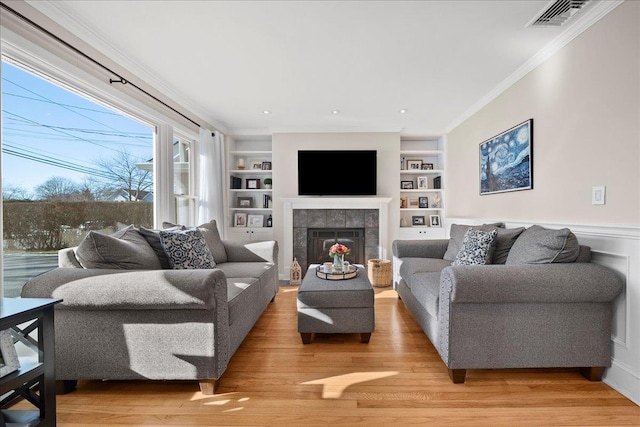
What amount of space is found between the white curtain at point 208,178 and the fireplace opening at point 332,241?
146 cm

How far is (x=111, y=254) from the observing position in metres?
2.03

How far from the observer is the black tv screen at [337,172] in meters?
4.98

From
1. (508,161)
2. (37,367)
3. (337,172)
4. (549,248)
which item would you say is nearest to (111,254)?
(37,367)

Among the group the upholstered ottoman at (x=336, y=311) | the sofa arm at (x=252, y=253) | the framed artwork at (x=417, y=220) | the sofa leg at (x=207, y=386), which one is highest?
the framed artwork at (x=417, y=220)

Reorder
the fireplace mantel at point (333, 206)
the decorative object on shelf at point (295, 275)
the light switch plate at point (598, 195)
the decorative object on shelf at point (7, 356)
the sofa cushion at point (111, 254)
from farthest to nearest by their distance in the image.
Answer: the fireplace mantel at point (333, 206)
the decorative object on shelf at point (295, 275)
the light switch plate at point (598, 195)
the sofa cushion at point (111, 254)
the decorative object on shelf at point (7, 356)

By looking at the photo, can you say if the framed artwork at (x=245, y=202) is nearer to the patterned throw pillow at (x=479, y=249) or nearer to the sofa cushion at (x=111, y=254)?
the sofa cushion at (x=111, y=254)

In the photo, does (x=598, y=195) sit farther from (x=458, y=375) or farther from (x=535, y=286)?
(x=458, y=375)

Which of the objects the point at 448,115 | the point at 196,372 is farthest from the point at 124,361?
the point at 448,115

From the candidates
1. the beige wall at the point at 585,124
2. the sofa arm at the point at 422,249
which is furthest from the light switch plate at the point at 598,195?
the sofa arm at the point at 422,249

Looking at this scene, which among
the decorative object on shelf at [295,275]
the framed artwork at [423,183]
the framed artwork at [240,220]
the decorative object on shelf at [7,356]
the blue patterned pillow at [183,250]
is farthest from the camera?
the framed artwork at [423,183]

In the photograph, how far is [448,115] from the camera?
4.43 metres

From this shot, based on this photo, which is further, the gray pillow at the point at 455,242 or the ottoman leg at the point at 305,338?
the gray pillow at the point at 455,242

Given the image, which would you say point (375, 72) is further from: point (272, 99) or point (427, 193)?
point (427, 193)

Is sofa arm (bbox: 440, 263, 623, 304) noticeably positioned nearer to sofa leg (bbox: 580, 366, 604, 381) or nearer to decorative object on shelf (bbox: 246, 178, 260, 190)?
sofa leg (bbox: 580, 366, 604, 381)
